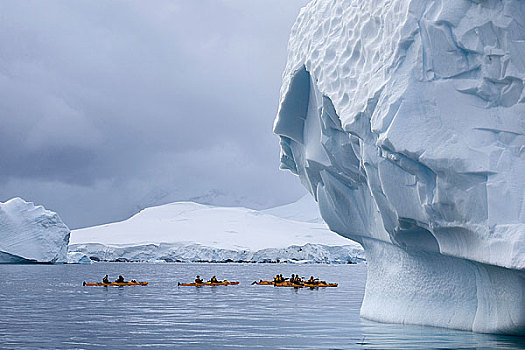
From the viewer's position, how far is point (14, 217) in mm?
75812

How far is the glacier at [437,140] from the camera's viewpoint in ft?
38.3

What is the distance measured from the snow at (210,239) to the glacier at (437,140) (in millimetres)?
88746

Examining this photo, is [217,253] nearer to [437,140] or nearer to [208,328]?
[208,328]

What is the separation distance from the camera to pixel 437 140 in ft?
39.6

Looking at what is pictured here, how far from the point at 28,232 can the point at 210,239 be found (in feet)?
160

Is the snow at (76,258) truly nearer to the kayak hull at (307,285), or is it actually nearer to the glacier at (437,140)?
the kayak hull at (307,285)

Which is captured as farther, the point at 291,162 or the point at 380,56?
the point at 291,162

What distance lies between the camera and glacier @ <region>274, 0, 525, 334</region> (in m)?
11.7

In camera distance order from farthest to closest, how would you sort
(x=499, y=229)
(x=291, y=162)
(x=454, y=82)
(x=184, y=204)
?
(x=184, y=204) < (x=291, y=162) < (x=454, y=82) < (x=499, y=229)

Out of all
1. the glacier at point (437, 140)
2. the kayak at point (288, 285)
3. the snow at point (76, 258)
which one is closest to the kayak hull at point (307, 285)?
the kayak at point (288, 285)

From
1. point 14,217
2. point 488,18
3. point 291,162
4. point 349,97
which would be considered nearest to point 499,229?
point 488,18

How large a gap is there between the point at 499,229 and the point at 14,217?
71.5m

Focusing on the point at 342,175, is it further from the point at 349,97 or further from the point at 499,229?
the point at 499,229

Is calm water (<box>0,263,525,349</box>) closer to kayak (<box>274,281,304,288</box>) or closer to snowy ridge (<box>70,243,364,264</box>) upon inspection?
kayak (<box>274,281,304,288</box>)
